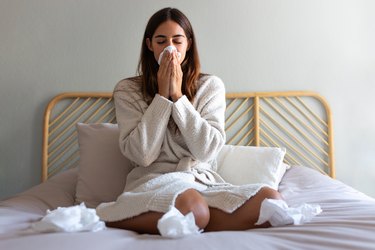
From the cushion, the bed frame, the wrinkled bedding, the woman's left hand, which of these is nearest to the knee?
the wrinkled bedding

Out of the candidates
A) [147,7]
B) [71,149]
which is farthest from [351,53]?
[71,149]

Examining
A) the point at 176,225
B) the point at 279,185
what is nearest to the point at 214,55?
the point at 279,185

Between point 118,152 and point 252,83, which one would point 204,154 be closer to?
point 118,152

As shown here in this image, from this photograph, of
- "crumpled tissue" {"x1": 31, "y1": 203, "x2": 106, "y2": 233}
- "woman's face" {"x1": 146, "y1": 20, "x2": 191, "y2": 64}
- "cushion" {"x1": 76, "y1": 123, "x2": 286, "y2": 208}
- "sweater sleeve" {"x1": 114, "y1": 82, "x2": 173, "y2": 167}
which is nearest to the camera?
"crumpled tissue" {"x1": 31, "y1": 203, "x2": 106, "y2": 233}

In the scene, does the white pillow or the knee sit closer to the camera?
the knee

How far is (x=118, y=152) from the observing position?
172 centimetres

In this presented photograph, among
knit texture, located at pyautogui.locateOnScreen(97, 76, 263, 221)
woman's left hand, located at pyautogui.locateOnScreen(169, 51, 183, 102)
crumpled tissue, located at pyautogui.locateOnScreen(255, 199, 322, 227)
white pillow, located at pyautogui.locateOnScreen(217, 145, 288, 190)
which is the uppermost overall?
woman's left hand, located at pyautogui.locateOnScreen(169, 51, 183, 102)

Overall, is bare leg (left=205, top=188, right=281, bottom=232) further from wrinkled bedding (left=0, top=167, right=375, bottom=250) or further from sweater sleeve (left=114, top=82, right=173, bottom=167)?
sweater sleeve (left=114, top=82, right=173, bottom=167)

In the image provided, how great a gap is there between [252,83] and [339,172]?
659 mm

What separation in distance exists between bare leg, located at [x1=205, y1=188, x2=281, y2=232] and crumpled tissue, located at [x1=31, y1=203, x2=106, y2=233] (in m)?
0.31

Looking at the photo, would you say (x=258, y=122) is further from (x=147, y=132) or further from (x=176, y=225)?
(x=176, y=225)

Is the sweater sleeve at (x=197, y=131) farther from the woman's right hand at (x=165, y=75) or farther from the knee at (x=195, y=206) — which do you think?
the knee at (x=195, y=206)

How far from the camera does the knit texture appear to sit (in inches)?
51.1

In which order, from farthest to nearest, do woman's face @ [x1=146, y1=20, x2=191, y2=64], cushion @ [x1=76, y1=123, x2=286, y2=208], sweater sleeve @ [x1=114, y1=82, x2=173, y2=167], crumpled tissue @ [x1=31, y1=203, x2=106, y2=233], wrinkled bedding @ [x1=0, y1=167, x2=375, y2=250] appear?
cushion @ [x1=76, y1=123, x2=286, y2=208] → woman's face @ [x1=146, y1=20, x2=191, y2=64] → sweater sleeve @ [x1=114, y1=82, x2=173, y2=167] → crumpled tissue @ [x1=31, y1=203, x2=106, y2=233] → wrinkled bedding @ [x1=0, y1=167, x2=375, y2=250]
